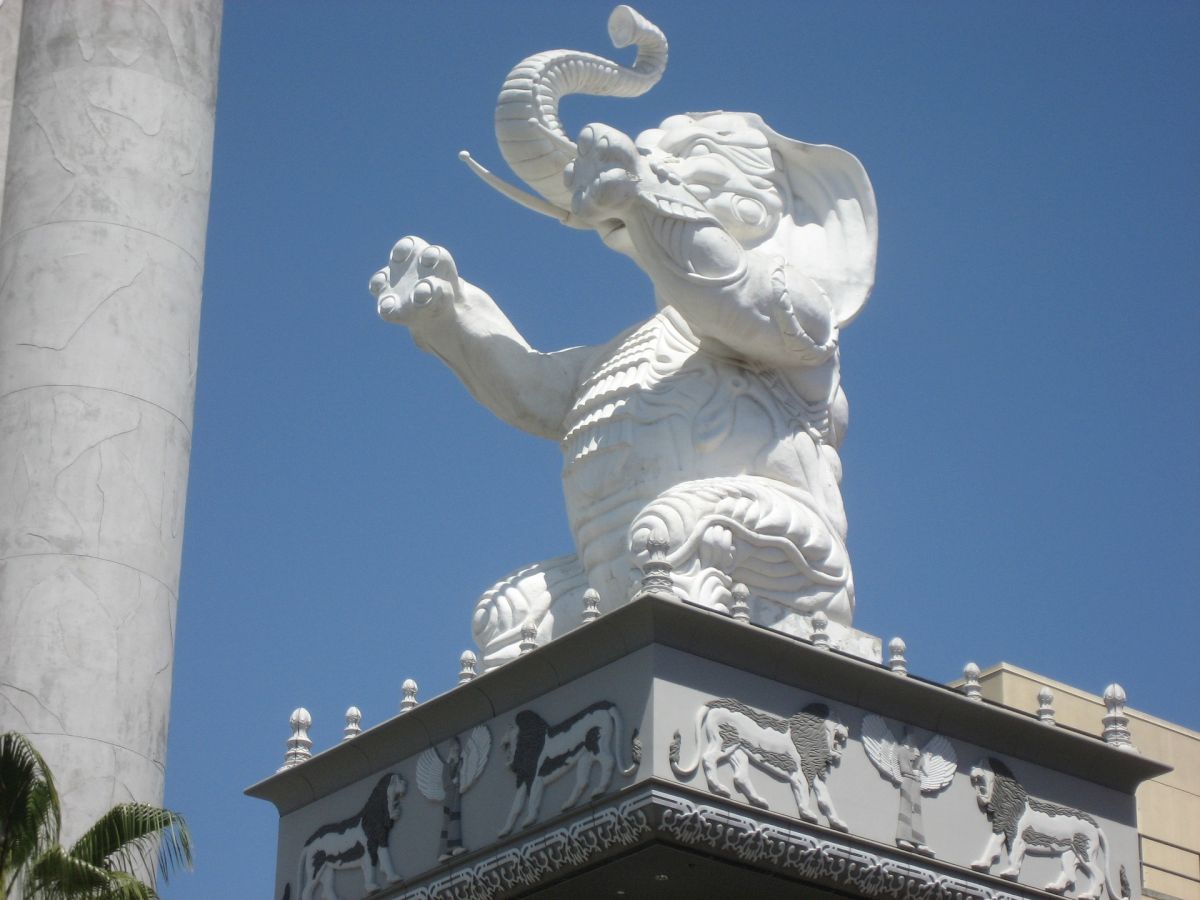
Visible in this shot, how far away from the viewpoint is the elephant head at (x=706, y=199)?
51.2 feet

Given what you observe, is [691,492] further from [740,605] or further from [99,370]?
[99,370]

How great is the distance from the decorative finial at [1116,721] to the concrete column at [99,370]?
7.71 meters

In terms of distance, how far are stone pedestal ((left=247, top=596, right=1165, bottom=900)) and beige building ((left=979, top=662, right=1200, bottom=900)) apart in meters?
8.74

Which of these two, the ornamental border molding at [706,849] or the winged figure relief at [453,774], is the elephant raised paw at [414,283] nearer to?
the winged figure relief at [453,774]

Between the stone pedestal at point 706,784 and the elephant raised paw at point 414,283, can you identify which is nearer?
the stone pedestal at point 706,784

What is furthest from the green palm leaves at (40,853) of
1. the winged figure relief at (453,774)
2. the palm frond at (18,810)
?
the winged figure relief at (453,774)

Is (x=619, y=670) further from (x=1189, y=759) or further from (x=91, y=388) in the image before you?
(x=1189, y=759)

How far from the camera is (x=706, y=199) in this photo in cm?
1664

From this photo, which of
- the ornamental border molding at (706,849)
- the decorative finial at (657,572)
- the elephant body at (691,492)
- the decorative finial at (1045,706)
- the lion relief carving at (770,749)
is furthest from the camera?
the decorative finial at (1045,706)

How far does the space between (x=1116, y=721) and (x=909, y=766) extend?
1.64 metres

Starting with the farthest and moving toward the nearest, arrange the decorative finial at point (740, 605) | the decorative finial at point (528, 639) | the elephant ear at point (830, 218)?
the elephant ear at point (830, 218)
the decorative finial at point (528, 639)
the decorative finial at point (740, 605)

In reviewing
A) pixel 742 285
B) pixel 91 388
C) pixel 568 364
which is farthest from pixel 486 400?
pixel 91 388

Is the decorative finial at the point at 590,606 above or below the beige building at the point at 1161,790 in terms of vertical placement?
below

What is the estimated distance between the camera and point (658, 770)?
1398 centimetres
